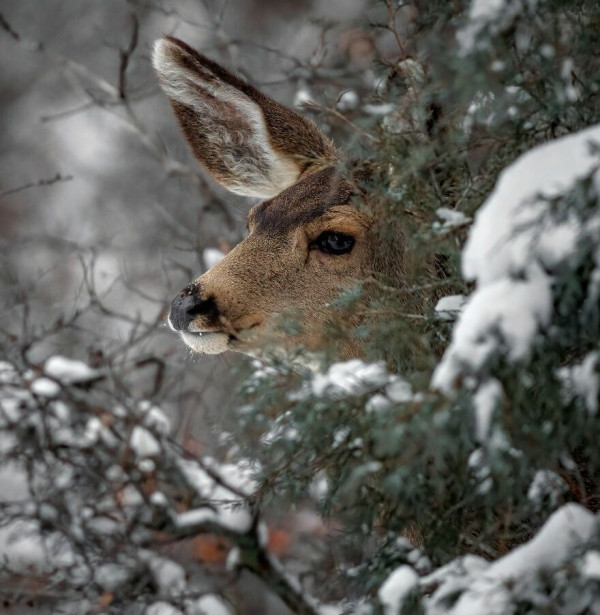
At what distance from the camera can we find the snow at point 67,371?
497 cm

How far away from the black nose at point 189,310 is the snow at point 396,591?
58.2 inches

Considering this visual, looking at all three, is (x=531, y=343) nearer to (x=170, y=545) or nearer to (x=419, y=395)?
(x=419, y=395)

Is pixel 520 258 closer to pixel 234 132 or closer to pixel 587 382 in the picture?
pixel 587 382

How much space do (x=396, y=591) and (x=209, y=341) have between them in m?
1.50

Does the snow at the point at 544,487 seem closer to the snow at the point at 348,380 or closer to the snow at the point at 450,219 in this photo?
the snow at the point at 348,380

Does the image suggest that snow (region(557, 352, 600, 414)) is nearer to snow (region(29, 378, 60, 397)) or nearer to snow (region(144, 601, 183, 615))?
snow (region(144, 601, 183, 615))

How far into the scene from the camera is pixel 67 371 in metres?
Result: 5.02

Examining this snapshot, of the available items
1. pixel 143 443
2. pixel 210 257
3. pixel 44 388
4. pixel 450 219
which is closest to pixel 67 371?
pixel 44 388

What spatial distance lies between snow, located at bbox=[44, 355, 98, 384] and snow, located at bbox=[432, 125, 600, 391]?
318cm

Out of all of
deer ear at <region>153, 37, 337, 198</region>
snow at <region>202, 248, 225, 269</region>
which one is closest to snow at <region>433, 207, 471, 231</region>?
deer ear at <region>153, 37, 337, 198</region>

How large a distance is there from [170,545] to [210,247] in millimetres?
2448

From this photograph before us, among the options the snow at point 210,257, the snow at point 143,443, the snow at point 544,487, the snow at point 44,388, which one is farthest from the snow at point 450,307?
the snow at point 210,257

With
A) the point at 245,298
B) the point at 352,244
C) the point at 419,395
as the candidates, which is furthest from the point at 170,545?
the point at 419,395

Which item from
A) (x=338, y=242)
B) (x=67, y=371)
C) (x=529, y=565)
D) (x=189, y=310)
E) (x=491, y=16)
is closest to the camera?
(x=529, y=565)
